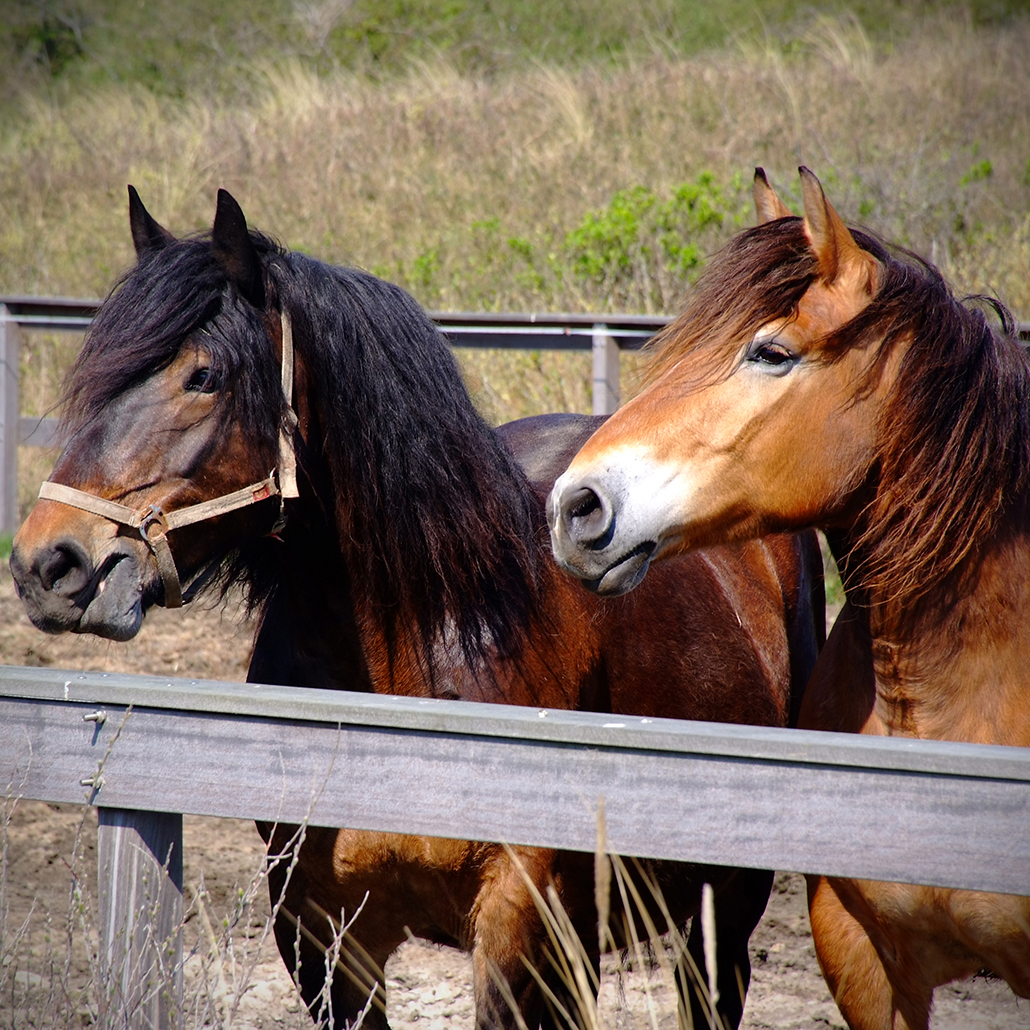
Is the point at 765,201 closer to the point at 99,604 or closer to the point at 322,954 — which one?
the point at 99,604

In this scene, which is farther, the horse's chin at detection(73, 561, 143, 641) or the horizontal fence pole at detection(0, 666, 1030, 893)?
the horse's chin at detection(73, 561, 143, 641)

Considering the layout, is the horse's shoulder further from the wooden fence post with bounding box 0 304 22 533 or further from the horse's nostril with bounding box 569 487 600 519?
the wooden fence post with bounding box 0 304 22 533

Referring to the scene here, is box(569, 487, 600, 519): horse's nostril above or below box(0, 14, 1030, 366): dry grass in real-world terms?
above

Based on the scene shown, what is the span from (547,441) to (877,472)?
4.69ft

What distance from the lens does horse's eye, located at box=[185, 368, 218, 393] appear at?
2.04 m

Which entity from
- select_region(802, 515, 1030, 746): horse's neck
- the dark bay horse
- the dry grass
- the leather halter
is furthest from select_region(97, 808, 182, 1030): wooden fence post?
the dry grass

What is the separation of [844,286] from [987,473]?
43 centimetres

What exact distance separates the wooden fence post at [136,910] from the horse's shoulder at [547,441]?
4.67 feet

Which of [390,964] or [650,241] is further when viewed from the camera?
[650,241]

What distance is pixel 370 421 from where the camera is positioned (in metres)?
2.18

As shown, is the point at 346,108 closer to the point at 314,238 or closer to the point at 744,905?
the point at 314,238

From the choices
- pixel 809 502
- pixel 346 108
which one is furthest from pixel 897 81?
pixel 809 502

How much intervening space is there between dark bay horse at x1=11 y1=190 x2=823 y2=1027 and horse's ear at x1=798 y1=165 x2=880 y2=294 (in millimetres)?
815

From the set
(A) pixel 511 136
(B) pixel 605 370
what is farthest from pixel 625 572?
(A) pixel 511 136
